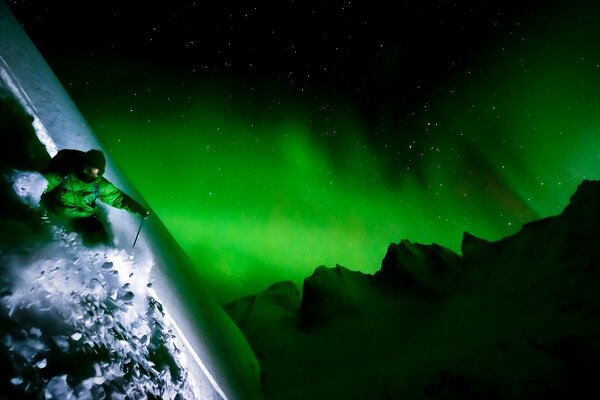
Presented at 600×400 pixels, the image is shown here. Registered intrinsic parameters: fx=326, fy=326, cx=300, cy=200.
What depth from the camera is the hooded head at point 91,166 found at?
206 inches

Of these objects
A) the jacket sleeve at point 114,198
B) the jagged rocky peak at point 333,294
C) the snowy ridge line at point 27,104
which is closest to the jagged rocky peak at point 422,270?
the jagged rocky peak at point 333,294

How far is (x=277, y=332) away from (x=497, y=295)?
12886mm

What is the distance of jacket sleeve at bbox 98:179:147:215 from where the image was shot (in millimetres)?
5891

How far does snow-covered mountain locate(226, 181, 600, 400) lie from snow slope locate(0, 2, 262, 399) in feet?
21.8

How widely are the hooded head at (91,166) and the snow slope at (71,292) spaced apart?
0.93 m

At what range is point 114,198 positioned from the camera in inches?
242

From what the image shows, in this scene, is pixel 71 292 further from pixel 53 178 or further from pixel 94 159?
pixel 94 159

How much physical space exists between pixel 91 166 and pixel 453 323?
50.7 feet

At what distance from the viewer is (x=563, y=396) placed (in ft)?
26.9

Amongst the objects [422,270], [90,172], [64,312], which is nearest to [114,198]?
[90,172]

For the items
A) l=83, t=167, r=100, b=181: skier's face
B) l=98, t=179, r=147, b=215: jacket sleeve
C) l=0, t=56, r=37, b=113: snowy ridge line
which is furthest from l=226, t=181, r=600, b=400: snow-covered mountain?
l=0, t=56, r=37, b=113: snowy ridge line

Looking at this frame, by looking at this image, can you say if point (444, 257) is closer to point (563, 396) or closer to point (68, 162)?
point (563, 396)

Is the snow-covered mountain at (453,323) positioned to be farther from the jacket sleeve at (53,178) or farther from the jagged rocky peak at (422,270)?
the jacket sleeve at (53,178)

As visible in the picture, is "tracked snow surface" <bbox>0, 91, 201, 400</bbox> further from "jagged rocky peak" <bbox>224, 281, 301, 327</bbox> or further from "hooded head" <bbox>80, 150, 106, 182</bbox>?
"jagged rocky peak" <bbox>224, 281, 301, 327</bbox>
